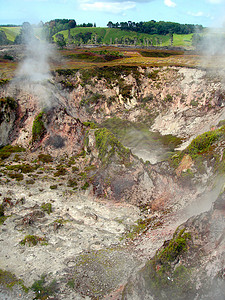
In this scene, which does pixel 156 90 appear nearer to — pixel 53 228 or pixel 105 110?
Answer: pixel 105 110

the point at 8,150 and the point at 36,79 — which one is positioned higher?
the point at 36,79

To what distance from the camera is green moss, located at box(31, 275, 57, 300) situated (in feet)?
56.7

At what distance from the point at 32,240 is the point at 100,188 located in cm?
928

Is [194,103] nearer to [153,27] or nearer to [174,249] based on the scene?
[174,249]

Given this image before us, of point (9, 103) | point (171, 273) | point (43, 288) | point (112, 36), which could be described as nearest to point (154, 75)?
point (9, 103)

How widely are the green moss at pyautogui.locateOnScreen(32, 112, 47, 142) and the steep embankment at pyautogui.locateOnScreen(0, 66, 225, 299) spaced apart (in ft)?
0.54

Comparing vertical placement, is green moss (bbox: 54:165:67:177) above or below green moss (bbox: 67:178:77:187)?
above

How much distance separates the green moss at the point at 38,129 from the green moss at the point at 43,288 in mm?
26652

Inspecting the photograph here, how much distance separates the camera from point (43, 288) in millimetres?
17812

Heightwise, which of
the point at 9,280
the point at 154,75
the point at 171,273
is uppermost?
the point at 154,75

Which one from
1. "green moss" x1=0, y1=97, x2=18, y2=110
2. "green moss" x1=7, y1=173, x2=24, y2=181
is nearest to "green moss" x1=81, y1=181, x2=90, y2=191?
"green moss" x1=7, y1=173, x2=24, y2=181

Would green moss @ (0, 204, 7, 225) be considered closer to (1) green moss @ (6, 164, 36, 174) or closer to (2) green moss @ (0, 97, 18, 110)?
(1) green moss @ (6, 164, 36, 174)

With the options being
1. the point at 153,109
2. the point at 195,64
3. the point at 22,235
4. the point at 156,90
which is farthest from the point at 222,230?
the point at 195,64

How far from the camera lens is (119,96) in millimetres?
58688
